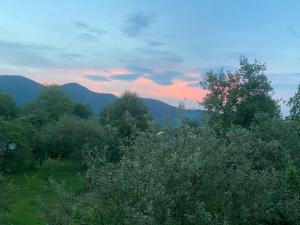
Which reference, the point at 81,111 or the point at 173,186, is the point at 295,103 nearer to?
the point at 173,186

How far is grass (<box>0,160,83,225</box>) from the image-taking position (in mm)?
40906

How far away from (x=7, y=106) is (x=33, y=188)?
36849mm

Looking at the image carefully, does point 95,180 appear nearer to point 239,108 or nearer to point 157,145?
point 157,145

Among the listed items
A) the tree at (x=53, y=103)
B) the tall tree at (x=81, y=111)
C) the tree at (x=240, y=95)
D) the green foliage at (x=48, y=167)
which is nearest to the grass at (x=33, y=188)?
the green foliage at (x=48, y=167)

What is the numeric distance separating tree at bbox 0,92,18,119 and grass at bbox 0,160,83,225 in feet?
72.8

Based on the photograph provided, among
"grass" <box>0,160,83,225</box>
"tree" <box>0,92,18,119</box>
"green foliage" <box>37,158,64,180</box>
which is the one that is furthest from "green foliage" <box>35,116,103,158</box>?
"tree" <box>0,92,18,119</box>

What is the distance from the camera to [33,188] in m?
56.4

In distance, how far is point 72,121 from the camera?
73.3 meters

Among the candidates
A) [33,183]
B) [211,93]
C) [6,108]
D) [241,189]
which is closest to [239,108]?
[211,93]

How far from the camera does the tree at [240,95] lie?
48.8 meters

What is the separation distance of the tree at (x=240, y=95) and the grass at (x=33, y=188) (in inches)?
623

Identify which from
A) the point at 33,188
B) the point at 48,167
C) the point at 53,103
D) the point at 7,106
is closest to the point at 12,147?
the point at 48,167

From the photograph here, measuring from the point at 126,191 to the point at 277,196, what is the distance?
23.1 ft

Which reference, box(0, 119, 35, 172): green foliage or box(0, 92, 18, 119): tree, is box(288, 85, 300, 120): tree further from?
box(0, 92, 18, 119): tree
